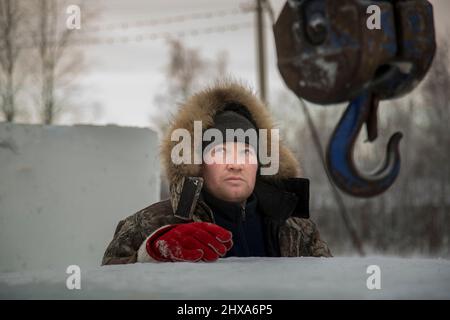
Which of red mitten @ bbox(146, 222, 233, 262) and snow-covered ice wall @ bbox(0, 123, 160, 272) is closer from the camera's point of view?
red mitten @ bbox(146, 222, 233, 262)

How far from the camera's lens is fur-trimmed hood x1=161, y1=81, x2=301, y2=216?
2314mm

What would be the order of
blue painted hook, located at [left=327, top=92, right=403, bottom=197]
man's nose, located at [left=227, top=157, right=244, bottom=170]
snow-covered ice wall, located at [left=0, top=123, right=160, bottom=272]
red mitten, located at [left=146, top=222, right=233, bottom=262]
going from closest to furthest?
blue painted hook, located at [left=327, top=92, right=403, bottom=197] < red mitten, located at [left=146, top=222, right=233, bottom=262] < man's nose, located at [left=227, top=157, right=244, bottom=170] < snow-covered ice wall, located at [left=0, top=123, right=160, bottom=272]

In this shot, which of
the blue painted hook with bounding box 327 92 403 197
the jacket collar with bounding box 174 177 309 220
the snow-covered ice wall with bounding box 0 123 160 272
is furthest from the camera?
the snow-covered ice wall with bounding box 0 123 160 272

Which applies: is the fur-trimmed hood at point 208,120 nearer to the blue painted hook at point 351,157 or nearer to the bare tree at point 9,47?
the blue painted hook at point 351,157

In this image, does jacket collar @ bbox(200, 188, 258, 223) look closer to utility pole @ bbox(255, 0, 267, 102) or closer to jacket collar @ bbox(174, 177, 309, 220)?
jacket collar @ bbox(174, 177, 309, 220)

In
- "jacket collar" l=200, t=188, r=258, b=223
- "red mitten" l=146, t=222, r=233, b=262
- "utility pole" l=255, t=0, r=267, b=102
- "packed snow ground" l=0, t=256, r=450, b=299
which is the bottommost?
"packed snow ground" l=0, t=256, r=450, b=299

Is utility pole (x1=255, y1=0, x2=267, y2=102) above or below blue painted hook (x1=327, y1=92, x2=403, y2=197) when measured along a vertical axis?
above

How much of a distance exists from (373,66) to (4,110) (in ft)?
22.6

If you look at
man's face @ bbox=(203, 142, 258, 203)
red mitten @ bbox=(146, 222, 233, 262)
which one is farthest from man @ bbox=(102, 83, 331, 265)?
red mitten @ bbox=(146, 222, 233, 262)

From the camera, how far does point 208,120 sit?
238 centimetres

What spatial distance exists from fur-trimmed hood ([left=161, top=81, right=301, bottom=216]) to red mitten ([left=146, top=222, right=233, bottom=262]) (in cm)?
32

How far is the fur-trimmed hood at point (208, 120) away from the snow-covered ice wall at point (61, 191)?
198cm

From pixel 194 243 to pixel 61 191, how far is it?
2.59m

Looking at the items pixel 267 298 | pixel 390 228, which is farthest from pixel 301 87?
pixel 390 228
